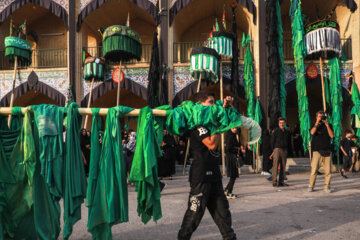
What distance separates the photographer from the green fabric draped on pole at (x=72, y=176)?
8.63ft

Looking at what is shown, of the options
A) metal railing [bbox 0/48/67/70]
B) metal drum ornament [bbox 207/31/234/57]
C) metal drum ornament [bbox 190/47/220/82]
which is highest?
metal railing [bbox 0/48/67/70]

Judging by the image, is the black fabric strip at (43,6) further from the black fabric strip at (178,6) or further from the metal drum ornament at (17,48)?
the black fabric strip at (178,6)

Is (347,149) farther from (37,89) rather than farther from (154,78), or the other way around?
(37,89)

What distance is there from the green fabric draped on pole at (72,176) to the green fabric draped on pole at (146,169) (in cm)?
45

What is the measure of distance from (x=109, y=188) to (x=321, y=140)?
5243 mm

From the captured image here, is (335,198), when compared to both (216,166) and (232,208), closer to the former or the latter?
(232,208)

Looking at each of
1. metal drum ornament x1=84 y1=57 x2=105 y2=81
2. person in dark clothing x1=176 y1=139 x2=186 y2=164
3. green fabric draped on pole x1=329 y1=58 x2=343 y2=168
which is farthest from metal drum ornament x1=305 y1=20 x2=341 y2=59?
metal drum ornament x1=84 y1=57 x2=105 y2=81

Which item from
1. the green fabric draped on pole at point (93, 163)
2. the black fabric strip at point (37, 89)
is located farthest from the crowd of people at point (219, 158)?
the black fabric strip at point (37, 89)

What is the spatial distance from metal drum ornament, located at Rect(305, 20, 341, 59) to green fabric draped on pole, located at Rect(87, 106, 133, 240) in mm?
9095

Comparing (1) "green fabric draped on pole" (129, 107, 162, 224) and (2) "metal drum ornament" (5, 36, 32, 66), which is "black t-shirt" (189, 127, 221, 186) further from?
(2) "metal drum ornament" (5, 36, 32, 66)

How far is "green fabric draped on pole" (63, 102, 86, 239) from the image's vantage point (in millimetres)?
2629

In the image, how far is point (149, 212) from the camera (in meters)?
2.83

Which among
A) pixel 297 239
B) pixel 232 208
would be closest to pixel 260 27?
pixel 232 208

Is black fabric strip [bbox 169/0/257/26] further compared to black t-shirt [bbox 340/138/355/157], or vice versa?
black fabric strip [bbox 169/0/257/26]
